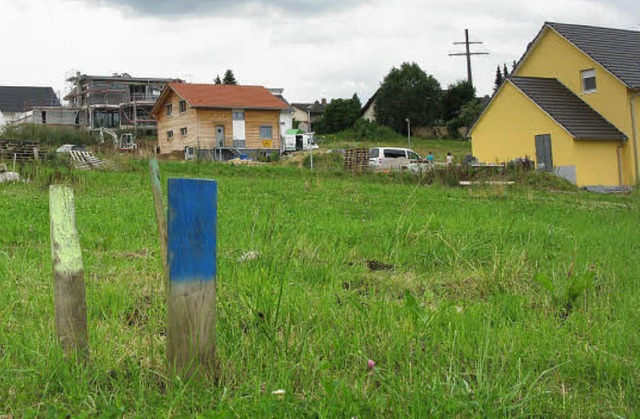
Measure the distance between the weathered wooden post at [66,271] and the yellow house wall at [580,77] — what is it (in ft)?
90.4

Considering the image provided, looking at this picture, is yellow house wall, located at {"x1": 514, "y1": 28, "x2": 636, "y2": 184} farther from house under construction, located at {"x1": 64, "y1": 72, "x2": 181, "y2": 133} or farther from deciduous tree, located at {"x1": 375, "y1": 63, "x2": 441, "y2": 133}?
house under construction, located at {"x1": 64, "y1": 72, "x2": 181, "y2": 133}

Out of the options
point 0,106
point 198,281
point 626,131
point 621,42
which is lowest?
point 198,281

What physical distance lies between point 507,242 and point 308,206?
16.4ft

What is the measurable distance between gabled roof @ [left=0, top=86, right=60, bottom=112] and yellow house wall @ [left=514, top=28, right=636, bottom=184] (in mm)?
72285

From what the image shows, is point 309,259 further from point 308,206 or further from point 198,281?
point 308,206

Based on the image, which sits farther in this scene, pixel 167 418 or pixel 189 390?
pixel 189 390

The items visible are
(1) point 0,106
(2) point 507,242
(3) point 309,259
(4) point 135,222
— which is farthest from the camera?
(1) point 0,106

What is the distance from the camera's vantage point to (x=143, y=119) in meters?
73.0

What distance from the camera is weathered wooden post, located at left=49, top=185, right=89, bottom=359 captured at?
8.93 ft

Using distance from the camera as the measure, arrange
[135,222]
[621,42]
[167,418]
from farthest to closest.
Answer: [621,42]
[135,222]
[167,418]

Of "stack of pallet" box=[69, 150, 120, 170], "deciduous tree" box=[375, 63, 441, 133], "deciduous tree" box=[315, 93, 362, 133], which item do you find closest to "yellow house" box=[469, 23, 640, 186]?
"stack of pallet" box=[69, 150, 120, 170]

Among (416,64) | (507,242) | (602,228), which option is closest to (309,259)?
(507,242)

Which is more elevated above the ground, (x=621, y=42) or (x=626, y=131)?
(x=621, y=42)

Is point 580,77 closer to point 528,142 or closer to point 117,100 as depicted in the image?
point 528,142
